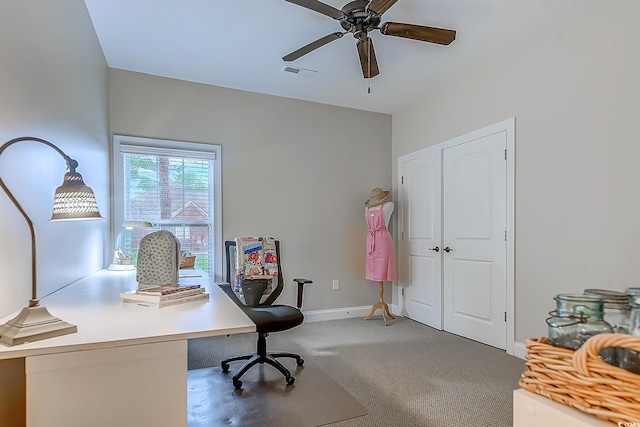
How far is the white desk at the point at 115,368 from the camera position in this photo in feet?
3.56

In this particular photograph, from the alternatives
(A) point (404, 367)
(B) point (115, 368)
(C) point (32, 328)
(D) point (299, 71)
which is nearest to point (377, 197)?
(D) point (299, 71)

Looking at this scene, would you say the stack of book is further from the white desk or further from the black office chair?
the black office chair

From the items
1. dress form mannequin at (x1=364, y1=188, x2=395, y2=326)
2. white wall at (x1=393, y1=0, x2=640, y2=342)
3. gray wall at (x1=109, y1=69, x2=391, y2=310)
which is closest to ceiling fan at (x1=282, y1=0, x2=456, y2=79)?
white wall at (x1=393, y1=0, x2=640, y2=342)

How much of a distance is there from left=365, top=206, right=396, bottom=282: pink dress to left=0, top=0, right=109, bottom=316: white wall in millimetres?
2822

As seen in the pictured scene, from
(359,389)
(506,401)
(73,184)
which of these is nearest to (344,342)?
(359,389)

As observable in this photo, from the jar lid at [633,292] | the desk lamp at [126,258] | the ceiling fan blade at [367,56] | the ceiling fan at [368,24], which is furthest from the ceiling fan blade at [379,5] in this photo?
the desk lamp at [126,258]

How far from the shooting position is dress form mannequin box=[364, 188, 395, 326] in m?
4.18

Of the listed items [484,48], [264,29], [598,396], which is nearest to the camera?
[598,396]

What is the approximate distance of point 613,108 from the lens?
243cm

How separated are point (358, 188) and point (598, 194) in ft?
8.40

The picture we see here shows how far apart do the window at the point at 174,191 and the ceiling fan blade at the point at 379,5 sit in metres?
2.30

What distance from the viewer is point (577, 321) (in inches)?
24.1

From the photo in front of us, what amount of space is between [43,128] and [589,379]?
219 cm

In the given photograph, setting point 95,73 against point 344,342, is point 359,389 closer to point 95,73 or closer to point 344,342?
point 344,342
